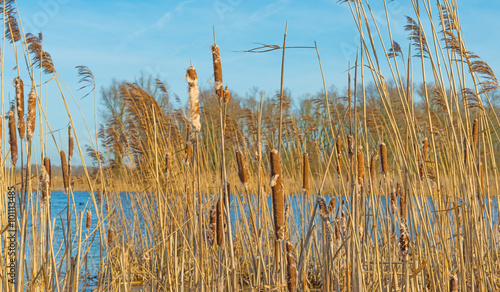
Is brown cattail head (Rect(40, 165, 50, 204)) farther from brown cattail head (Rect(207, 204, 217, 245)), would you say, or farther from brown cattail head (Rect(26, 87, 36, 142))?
brown cattail head (Rect(207, 204, 217, 245))

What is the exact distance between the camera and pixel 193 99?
1.31 metres

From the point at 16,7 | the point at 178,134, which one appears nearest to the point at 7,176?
the point at 16,7

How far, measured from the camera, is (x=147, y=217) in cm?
412

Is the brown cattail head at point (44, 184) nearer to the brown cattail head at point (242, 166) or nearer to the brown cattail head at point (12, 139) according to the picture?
the brown cattail head at point (12, 139)

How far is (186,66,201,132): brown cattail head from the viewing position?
1275 millimetres

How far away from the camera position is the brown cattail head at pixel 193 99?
1275mm

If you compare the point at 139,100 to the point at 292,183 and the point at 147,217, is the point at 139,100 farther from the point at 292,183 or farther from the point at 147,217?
the point at 292,183

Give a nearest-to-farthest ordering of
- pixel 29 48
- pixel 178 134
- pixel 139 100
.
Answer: pixel 29 48
pixel 139 100
pixel 178 134

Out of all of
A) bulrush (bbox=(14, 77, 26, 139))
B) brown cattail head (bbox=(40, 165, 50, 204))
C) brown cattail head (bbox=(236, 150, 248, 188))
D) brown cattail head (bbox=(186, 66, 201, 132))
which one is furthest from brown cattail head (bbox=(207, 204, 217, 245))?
bulrush (bbox=(14, 77, 26, 139))

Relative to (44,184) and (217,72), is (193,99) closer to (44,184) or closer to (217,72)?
(217,72)

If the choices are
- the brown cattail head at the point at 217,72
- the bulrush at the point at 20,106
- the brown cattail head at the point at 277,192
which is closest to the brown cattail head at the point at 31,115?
the bulrush at the point at 20,106

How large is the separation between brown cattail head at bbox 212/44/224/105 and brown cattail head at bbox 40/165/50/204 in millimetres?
872

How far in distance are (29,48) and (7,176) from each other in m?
0.86

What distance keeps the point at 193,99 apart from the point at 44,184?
0.80 m
